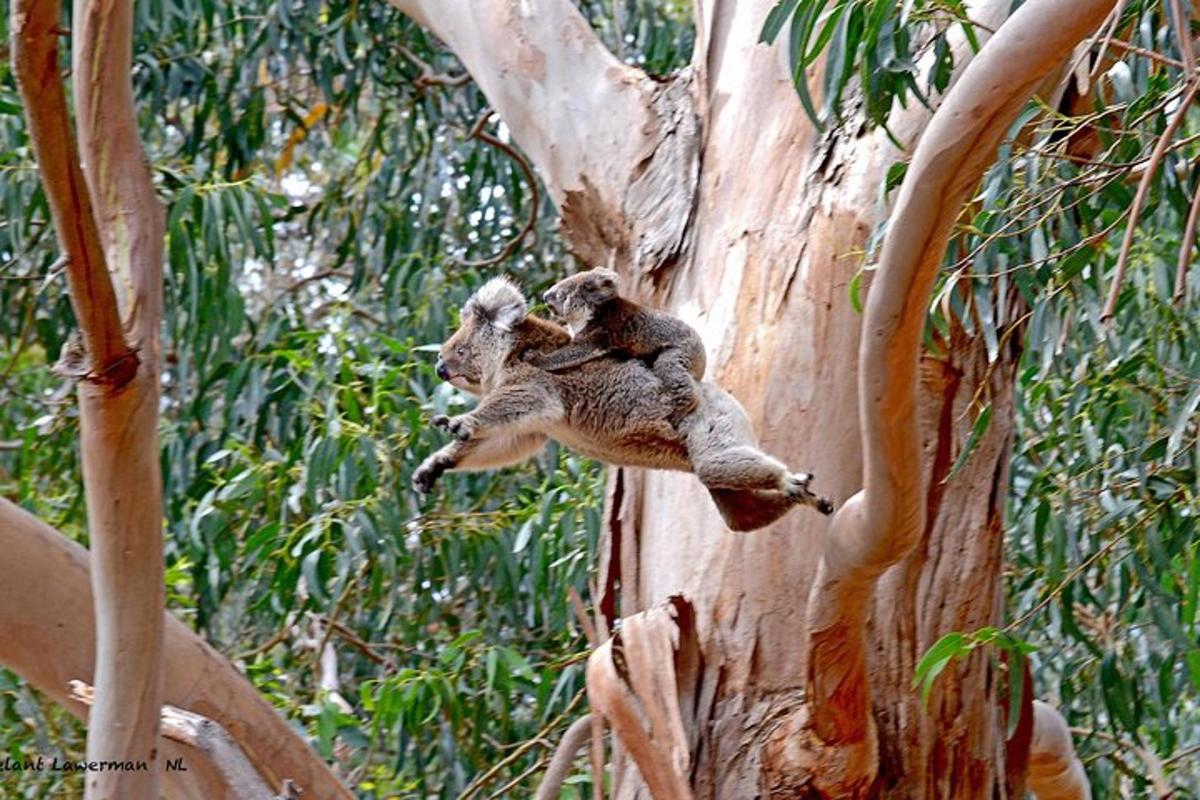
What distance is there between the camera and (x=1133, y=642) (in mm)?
4223

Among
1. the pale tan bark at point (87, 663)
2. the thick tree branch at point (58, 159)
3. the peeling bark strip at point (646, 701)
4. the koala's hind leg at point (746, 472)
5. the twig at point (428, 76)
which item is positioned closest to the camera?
the thick tree branch at point (58, 159)

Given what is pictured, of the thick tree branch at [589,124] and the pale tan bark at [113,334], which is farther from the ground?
the thick tree branch at [589,124]

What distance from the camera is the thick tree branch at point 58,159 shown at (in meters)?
2.05

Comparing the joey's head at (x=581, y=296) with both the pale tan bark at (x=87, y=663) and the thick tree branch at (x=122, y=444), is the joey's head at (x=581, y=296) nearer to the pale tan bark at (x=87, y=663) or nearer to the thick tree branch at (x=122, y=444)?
the thick tree branch at (x=122, y=444)

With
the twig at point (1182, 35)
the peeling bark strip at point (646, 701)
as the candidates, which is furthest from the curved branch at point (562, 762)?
the twig at point (1182, 35)

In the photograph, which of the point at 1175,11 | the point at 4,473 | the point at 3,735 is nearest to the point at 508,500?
the point at 3,735

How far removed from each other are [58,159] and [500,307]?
79 centimetres

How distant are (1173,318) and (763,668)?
1.32 metres

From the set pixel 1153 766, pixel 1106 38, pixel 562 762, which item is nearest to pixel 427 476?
pixel 562 762

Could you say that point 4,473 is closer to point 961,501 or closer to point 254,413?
point 254,413

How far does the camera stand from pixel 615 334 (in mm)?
2559

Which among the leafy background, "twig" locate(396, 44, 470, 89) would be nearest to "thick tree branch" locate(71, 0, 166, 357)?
the leafy background

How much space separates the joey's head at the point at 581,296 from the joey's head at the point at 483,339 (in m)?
0.08

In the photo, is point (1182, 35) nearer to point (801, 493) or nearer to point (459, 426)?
point (801, 493)
